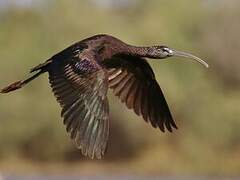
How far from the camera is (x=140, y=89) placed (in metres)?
13.7

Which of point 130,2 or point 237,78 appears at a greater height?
point 130,2

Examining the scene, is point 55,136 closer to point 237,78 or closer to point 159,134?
point 159,134

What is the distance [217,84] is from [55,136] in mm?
4813

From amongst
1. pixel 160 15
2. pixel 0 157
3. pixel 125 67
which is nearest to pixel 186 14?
pixel 160 15

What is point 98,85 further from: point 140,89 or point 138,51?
point 140,89

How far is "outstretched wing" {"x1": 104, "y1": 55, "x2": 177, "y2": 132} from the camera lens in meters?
13.4

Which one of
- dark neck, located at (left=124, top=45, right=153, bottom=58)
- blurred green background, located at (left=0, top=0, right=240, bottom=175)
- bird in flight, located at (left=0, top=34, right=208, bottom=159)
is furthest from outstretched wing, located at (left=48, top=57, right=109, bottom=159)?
blurred green background, located at (left=0, top=0, right=240, bottom=175)

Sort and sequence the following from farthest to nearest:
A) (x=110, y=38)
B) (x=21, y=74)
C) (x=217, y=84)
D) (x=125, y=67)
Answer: (x=217, y=84) < (x=21, y=74) < (x=125, y=67) < (x=110, y=38)

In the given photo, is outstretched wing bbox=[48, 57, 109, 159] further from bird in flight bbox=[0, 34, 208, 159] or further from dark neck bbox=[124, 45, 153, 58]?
dark neck bbox=[124, 45, 153, 58]

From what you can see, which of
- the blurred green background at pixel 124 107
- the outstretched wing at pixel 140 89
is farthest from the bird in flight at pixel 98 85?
the blurred green background at pixel 124 107

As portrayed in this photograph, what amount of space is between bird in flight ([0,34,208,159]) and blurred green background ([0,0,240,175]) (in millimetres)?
16522

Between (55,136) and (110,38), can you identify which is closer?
(110,38)

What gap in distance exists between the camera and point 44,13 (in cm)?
3162

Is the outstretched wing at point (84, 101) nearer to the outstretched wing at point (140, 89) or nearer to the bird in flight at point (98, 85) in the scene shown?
the bird in flight at point (98, 85)
